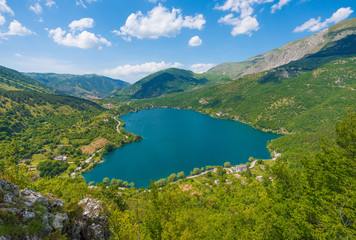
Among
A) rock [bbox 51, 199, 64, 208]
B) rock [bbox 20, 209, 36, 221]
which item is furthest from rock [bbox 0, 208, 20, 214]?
rock [bbox 51, 199, 64, 208]

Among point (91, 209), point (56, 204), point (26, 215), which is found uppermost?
point (26, 215)

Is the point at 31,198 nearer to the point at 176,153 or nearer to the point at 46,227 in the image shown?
the point at 46,227

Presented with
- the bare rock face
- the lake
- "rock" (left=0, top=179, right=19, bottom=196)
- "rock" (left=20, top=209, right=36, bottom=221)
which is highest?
"rock" (left=0, top=179, right=19, bottom=196)

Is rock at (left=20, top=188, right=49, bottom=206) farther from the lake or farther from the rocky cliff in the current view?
the lake

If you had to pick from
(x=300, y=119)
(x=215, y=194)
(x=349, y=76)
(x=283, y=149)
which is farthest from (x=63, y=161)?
(x=349, y=76)

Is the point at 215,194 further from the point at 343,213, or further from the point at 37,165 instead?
the point at 37,165

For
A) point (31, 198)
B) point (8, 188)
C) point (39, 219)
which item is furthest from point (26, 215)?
point (8, 188)

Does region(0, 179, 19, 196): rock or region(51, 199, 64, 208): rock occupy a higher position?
region(0, 179, 19, 196): rock

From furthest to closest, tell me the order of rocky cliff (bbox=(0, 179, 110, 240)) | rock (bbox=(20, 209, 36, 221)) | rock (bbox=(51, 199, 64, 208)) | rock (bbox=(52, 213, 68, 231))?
rock (bbox=(51, 199, 64, 208)), rock (bbox=(52, 213, 68, 231)), rock (bbox=(20, 209, 36, 221)), rocky cliff (bbox=(0, 179, 110, 240))
